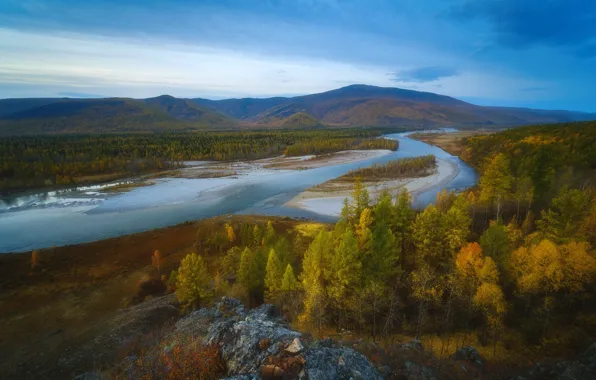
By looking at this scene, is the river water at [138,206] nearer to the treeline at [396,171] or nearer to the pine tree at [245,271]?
the treeline at [396,171]

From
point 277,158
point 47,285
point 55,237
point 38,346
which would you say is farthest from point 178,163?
point 38,346

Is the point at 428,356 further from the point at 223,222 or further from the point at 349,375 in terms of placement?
the point at 223,222

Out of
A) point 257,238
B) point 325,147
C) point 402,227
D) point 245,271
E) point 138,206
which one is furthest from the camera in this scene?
point 325,147

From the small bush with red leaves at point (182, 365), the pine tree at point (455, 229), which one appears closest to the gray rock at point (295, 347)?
the small bush with red leaves at point (182, 365)

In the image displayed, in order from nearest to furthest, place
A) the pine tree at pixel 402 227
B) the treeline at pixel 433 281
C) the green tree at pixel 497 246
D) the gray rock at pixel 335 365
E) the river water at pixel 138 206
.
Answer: the gray rock at pixel 335 365 → the treeline at pixel 433 281 → the green tree at pixel 497 246 → the pine tree at pixel 402 227 → the river water at pixel 138 206

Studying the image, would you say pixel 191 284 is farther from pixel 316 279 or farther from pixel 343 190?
pixel 343 190

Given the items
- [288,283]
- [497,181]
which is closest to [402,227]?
[288,283]
